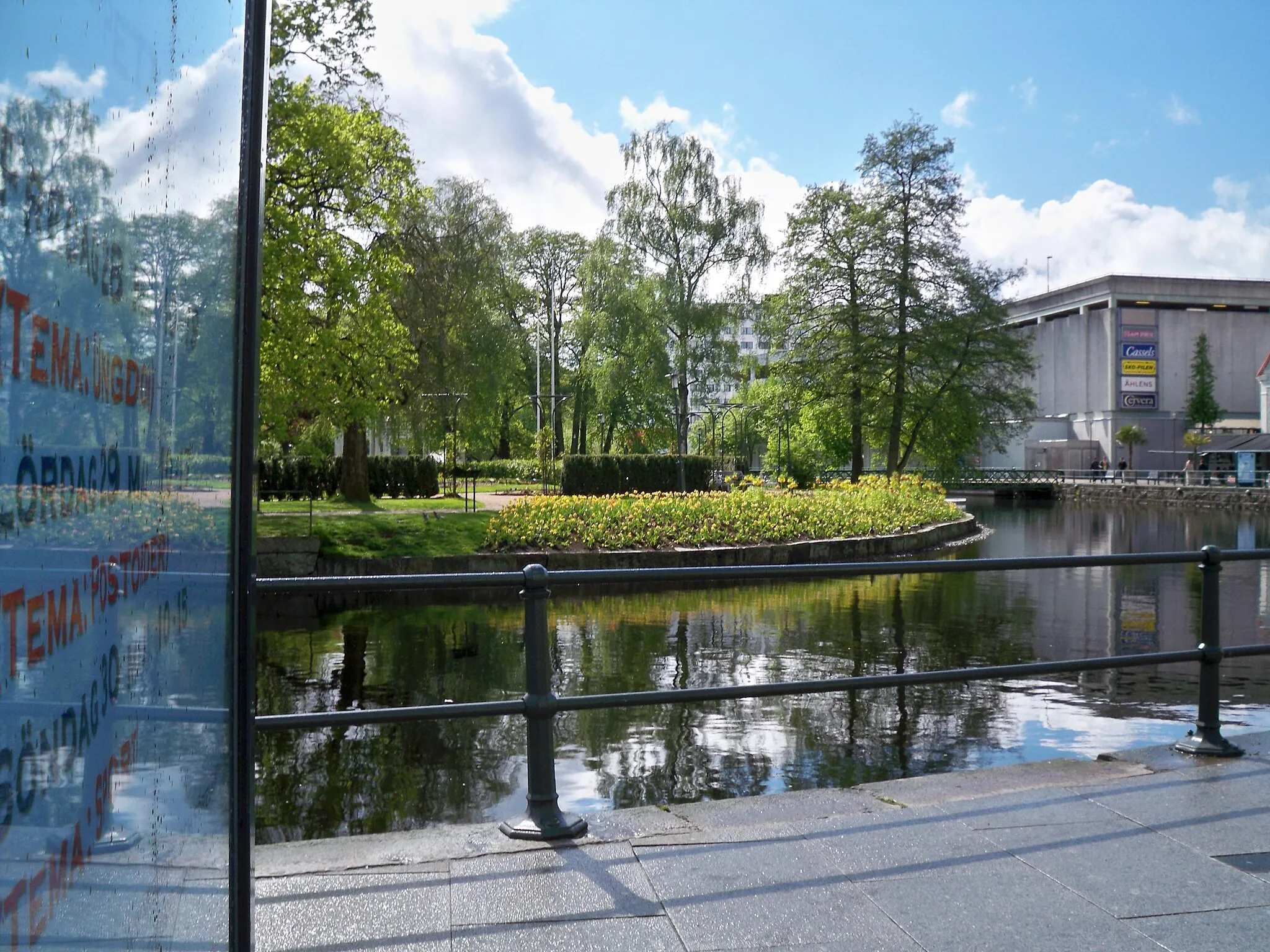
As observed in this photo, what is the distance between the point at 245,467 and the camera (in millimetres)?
1588

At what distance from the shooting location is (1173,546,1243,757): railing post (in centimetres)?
489

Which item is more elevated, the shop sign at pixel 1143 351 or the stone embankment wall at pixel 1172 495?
the shop sign at pixel 1143 351

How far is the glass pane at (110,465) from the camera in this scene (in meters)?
0.73

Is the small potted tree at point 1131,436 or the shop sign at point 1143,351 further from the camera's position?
the shop sign at point 1143,351

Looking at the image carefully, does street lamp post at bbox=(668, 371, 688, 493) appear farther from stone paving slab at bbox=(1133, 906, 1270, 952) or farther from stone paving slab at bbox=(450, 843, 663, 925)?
stone paving slab at bbox=(1133, 906, 1270, 952)

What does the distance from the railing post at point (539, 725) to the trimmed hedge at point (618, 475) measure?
26.7 meters

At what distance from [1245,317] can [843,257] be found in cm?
5652

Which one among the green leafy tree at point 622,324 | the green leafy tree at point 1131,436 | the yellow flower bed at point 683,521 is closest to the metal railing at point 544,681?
the yellow flower bed at point 683,521

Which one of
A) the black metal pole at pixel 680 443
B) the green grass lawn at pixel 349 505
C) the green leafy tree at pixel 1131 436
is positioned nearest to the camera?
the green grass lawn at pixel 349 505

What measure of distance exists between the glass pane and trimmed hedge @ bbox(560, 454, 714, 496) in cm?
2918

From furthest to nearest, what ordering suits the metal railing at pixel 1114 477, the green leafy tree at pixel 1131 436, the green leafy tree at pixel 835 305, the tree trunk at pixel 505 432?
the green leafy tree at pixel 1131 436
the tree trunk at pixel 505 432
the metal railing at pixel 1114 477
the green leafy tree at pixel 835 305

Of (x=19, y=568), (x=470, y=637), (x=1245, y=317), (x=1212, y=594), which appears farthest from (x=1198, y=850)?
(x=1245, y=317)

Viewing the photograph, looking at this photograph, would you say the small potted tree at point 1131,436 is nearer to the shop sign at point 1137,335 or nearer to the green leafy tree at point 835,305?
the shop sign at point 1137,335

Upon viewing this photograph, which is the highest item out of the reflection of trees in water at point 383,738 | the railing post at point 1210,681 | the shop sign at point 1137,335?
the shop sign at point 1137,335
